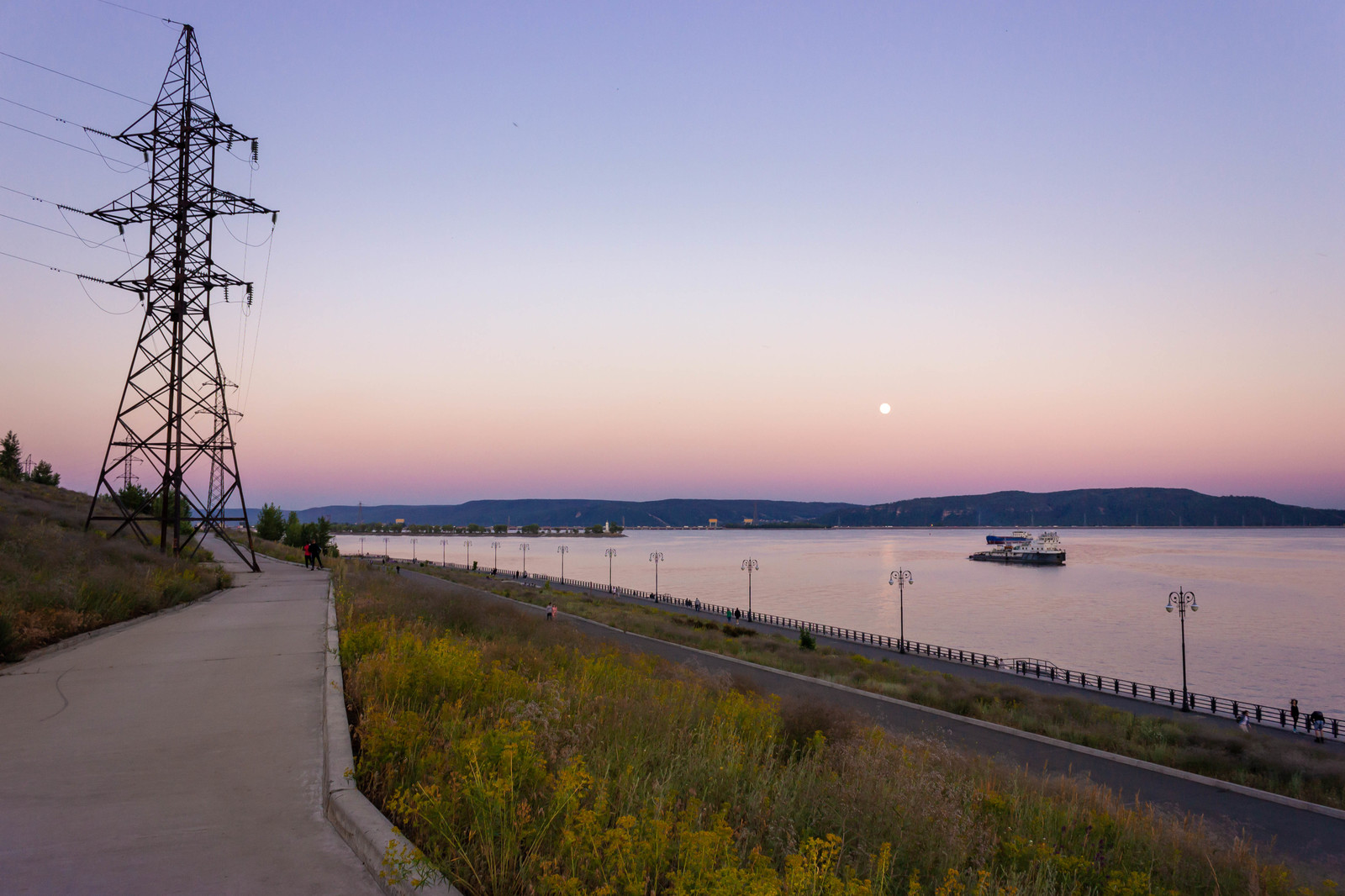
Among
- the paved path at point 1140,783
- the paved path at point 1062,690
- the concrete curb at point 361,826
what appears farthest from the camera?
the paved path at point 1062,690

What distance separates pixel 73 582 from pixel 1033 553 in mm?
154114

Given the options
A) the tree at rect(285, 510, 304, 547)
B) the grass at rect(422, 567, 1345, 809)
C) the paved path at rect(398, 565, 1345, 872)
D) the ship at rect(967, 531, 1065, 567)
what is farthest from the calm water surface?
the tree at rect(285, 510, 304, 547)

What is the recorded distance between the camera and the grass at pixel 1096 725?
18438 mm

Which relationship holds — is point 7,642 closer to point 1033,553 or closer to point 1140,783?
point 1140,783

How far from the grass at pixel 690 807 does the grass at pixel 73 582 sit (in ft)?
18.9

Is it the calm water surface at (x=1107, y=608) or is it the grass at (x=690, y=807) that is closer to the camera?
the grass at (x=690, y=807)

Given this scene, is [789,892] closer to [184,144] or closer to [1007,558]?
[184,144]

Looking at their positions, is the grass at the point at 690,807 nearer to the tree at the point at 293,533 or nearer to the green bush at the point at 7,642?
the green bush at the point at 7,642

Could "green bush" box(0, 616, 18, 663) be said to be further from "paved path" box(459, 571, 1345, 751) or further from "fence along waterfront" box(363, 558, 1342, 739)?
"fence along waterfront" box(363, 558, 1342, 739)

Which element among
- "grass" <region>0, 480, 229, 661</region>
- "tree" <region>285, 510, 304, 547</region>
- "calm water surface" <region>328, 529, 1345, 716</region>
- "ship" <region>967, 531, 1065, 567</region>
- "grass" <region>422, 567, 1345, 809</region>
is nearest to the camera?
"grass" <region>0, 480, 229, 661</region>

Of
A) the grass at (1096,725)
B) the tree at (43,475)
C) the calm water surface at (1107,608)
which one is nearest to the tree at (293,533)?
the tree at (43,475)

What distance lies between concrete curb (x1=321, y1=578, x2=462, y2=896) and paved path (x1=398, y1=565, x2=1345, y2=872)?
734 cm

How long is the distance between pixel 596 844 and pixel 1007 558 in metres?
162

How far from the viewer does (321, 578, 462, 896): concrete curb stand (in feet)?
12.0
